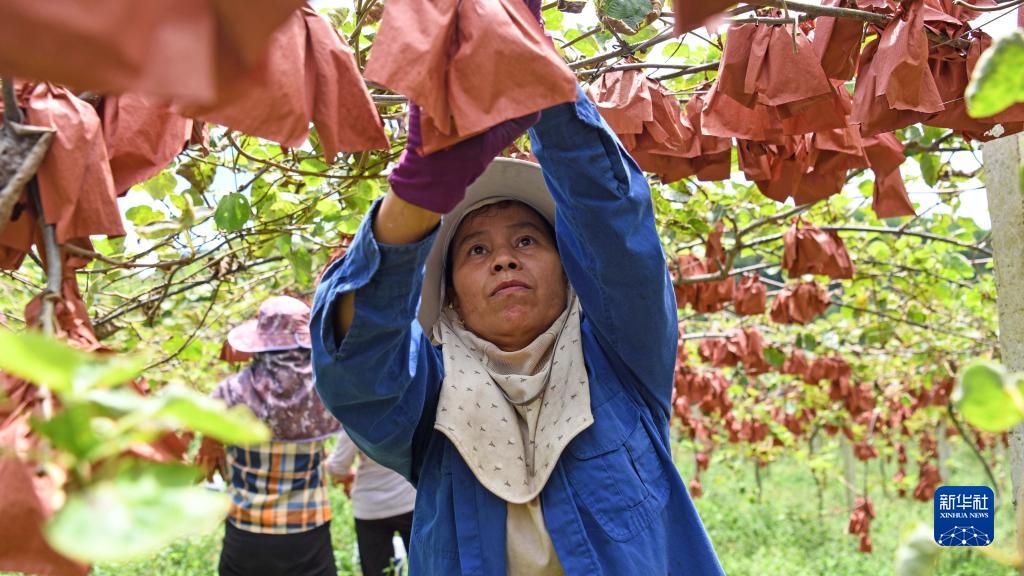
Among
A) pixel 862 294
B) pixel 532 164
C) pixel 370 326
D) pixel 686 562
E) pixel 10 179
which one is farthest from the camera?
pixel 862 294

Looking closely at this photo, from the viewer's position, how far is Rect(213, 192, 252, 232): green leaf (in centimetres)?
194

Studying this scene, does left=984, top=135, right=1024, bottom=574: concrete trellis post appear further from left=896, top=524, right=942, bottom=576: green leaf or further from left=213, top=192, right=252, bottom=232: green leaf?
left=896, top=524, right=942, bottom=576: green leaf

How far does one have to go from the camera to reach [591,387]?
1.57 m

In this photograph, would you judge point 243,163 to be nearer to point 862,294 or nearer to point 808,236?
point 808,236

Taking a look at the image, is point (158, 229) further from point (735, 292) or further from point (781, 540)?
point (781, 540)

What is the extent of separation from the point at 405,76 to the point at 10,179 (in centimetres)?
38

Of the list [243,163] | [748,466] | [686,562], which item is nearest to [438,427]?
[686,562]

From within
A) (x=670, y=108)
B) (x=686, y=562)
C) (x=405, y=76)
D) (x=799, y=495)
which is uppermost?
(x=670, y=108)

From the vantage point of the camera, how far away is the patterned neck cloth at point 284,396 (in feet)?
12.6

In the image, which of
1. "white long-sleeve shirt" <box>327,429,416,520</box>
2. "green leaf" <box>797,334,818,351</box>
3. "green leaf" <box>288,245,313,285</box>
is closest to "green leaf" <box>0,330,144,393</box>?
"green leaf" <box>288,245,313,285</box>

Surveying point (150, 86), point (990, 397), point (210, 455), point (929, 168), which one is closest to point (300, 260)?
point (210, 455)

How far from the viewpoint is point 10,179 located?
0.78 metres

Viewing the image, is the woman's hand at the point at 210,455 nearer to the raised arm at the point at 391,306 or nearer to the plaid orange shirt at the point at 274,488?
the plaid orange shirt at the point at 274,488

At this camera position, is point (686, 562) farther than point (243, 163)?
No
